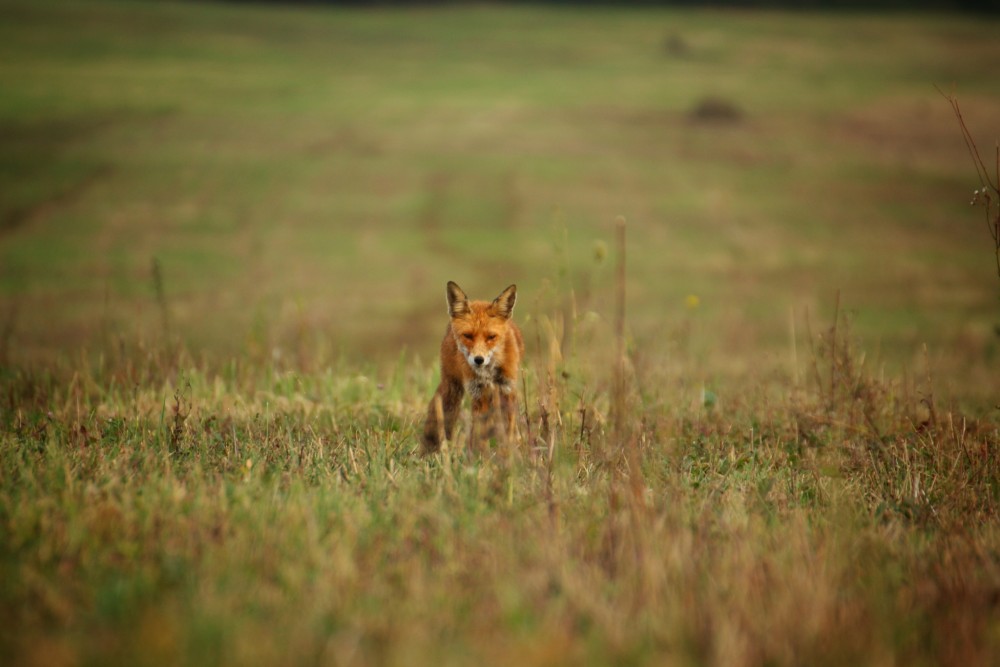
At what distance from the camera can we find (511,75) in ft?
240

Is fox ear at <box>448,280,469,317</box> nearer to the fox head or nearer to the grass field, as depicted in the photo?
the fox head

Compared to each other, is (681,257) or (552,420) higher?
(552,420)

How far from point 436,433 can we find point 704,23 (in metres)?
93.5

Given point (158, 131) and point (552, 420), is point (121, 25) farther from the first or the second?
point (552, 420)

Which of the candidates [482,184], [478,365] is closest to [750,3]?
[482,184]

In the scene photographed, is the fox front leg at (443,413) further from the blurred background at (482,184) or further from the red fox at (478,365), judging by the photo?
the blurred background at (482,184)

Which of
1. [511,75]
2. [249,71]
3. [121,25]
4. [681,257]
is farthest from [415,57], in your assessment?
[681,257]

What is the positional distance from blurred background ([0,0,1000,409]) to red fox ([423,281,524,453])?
11.8 inches

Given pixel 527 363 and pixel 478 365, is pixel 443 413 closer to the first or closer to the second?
pixel 478 365

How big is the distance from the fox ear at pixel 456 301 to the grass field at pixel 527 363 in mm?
655

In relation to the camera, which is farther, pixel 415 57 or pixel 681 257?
pixel 415 57

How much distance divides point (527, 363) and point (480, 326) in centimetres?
110

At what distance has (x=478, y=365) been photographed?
19.8 ft

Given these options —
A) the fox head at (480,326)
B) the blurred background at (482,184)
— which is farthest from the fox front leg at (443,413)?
the blurred background at (482,184)
